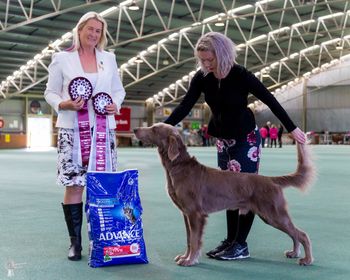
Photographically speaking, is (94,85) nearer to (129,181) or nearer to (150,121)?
(129,181)

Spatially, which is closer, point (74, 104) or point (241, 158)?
point (74, 104)

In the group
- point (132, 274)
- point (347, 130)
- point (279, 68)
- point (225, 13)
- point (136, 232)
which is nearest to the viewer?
point (132, 274)

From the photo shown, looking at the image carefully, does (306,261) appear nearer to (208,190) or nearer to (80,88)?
(208,190)

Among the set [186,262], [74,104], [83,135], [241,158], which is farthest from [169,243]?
[74,104]

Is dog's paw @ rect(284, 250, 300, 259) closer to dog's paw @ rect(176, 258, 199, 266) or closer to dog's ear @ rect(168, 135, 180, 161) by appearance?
dog's paw @ rect(176, 258, 199, 266)

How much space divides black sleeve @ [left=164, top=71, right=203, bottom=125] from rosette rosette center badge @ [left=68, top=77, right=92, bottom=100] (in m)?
0.66

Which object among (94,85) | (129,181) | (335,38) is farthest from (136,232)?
(335,38)

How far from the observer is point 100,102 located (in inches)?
146

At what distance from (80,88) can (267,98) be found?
53.4 inches

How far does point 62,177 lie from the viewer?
3.73 meters

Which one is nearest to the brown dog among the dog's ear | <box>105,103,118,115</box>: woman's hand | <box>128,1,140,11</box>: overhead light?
the dog's ear

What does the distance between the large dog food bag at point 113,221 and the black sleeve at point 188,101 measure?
572 mm

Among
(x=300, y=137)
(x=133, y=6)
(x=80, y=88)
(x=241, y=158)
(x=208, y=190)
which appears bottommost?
(x=208, y=190)

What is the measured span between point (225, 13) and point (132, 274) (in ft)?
65.7
